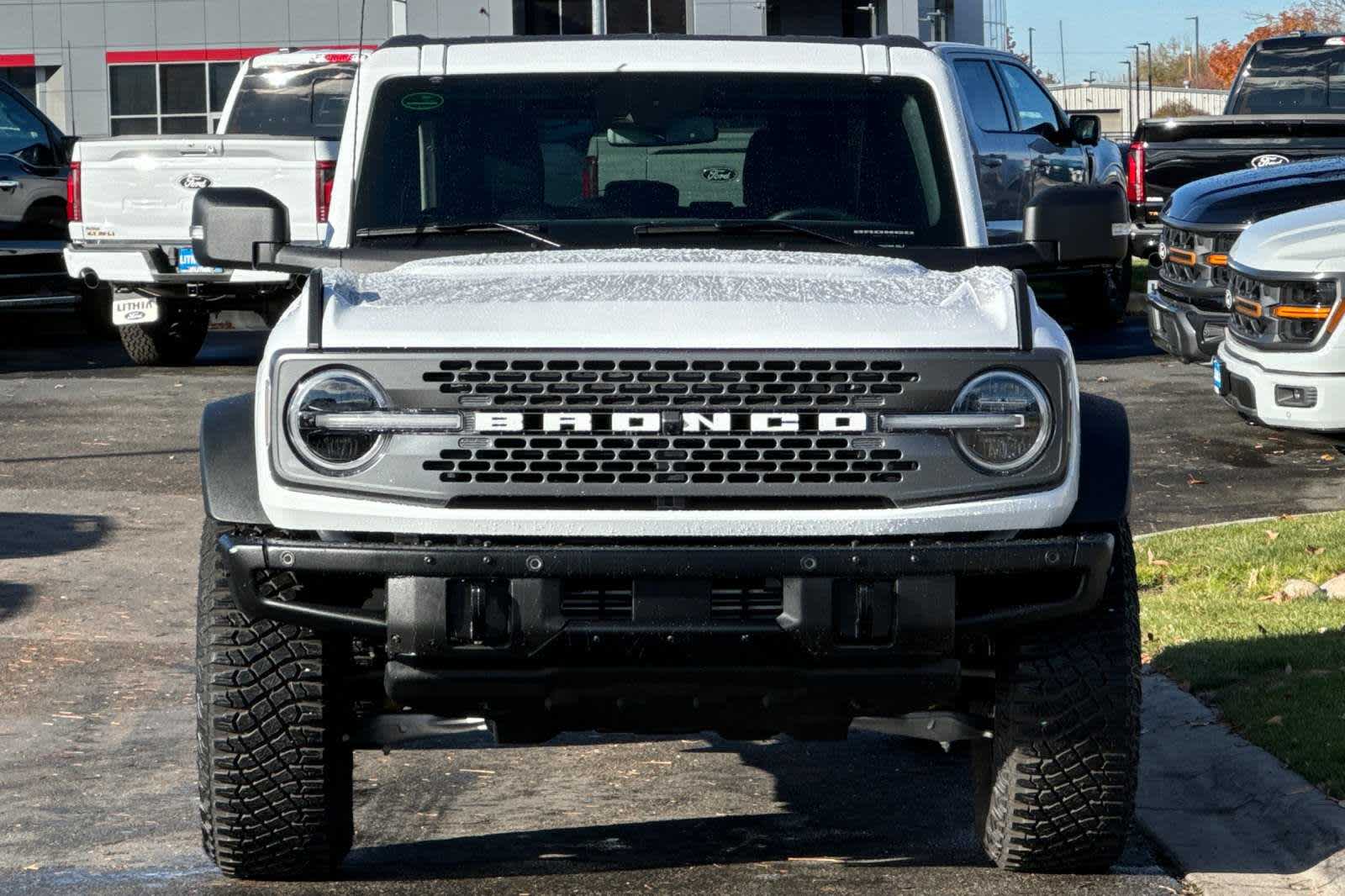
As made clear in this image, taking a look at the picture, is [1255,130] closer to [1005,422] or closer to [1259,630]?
[1259,630]

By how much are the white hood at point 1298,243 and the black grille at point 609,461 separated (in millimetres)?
7222

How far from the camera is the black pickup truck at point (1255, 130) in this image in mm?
16203

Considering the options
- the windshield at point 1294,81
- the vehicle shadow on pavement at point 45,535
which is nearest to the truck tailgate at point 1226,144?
the windshield at point 1294,81

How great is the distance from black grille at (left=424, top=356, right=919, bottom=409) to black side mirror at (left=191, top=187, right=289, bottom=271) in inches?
53.6

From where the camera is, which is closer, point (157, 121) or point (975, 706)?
point (975, 706)

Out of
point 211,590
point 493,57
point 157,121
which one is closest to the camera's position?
point 211,590

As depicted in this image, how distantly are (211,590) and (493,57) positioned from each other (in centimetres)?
200

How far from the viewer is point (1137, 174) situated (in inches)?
703

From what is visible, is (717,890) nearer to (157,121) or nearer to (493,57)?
(493,57)

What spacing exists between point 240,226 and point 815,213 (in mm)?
1488

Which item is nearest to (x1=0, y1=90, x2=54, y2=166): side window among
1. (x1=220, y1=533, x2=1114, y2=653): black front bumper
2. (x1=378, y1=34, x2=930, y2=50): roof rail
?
(x1=378, y1=34, x2=930, y2=50): roof rail

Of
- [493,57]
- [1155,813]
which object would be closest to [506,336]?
[493,57]

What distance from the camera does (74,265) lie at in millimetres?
16766

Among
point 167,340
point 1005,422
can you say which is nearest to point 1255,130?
point 167,340
